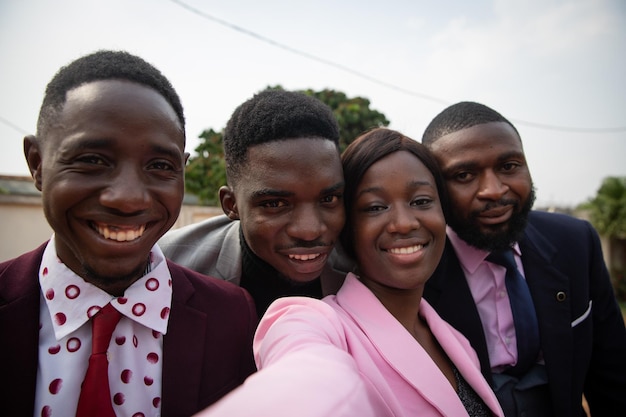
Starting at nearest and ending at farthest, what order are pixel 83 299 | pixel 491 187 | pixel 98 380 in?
pixel 98 380 → pixel 83 299 → pixel 491 187

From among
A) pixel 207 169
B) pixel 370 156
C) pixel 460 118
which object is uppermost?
pixel 460 118

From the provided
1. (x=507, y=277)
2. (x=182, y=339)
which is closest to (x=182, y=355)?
(x=182, y=339)

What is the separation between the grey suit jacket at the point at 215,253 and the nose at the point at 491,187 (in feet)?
2.91

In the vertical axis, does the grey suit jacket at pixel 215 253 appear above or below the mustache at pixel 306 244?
below

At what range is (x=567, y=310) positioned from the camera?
2.20m

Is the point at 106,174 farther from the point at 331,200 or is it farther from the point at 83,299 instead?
the point at 331,200

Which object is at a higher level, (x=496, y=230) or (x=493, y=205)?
(x=493, y=205)

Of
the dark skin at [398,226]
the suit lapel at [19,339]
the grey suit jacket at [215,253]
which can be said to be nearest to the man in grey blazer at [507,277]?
the dark skin at [398,226]

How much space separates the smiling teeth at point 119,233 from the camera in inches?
52.1

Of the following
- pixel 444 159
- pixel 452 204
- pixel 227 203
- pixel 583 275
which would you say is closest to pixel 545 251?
pixel 583 275

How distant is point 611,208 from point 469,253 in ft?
44.8

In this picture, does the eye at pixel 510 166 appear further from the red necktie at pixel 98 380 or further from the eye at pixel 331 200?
the red necktie at pixel 98 380

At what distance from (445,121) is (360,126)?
696 cm

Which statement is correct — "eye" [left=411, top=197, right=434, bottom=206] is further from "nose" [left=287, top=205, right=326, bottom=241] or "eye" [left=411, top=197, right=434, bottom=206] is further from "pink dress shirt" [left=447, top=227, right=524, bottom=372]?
"pink dress shirt" [left=447, top=227, right=524, bottom=372]
